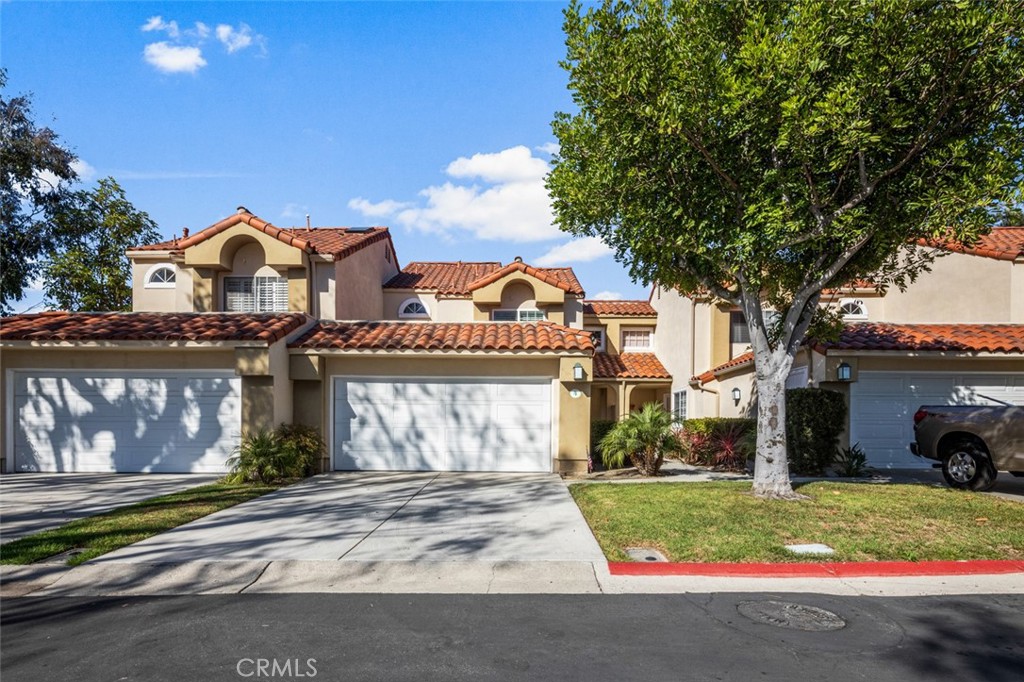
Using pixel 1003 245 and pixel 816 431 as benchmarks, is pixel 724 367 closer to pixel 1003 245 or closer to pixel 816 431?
pixel 816 431

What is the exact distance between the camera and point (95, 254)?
23.5 metres

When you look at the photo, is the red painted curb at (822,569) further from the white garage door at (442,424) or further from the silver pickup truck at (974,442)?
the white garage door at (442,424)

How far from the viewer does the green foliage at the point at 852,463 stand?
13492mm

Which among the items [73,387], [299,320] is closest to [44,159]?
[73,387]

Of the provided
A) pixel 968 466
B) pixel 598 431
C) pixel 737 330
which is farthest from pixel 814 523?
pixel 737 330

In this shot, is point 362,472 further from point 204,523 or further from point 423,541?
point 423,541

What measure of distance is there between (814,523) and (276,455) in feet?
32.4

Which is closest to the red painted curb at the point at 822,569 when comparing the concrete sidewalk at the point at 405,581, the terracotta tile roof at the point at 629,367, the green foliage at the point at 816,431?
the concrete sidewalk at the point at 405,581

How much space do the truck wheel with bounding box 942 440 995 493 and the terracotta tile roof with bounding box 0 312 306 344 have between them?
13663 mm

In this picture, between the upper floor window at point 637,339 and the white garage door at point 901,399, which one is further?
the upper floor window at point 637,339

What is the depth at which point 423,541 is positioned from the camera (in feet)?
25.7

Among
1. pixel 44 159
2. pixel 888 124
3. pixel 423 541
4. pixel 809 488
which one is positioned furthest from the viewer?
pixel 44 159

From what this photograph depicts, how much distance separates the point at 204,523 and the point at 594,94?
8595 millimetres

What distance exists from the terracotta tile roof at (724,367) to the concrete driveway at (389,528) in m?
7.46
